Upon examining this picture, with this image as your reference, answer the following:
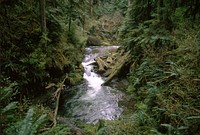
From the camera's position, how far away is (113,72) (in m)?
16.9

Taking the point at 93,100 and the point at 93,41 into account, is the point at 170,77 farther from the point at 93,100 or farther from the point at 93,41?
Result: the point at 93,41

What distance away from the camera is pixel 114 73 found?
16.4m

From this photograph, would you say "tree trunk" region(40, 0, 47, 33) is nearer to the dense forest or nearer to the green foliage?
the dense forest

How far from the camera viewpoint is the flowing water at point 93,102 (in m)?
11.0

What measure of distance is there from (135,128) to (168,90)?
1.67 meters

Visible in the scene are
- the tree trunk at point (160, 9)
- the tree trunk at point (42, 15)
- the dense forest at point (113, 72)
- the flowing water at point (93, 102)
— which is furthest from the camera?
the tree trunk at point (160, 9)

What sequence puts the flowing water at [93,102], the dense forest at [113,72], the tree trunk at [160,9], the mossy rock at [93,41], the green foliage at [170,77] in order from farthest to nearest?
the mossy rock at [93,41], the tree trunk at [160,9], the flowing water at [93,102], the green foliage at [170,77], the dense forest at [113,72]

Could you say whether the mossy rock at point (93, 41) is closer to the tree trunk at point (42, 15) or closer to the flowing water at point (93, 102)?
the flowing water at point (93, 102)

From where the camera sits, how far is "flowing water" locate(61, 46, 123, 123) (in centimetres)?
1105

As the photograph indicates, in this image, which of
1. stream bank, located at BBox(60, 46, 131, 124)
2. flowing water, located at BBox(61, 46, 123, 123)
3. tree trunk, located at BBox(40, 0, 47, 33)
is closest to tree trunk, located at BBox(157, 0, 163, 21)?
stream bank, located at BBox(60, 46, 131, 124)

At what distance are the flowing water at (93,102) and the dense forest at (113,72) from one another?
67cm

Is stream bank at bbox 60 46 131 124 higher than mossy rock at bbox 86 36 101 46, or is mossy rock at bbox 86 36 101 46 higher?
mossy rock at bbox 86 36 101 46

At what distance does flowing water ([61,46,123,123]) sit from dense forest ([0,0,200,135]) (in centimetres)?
67

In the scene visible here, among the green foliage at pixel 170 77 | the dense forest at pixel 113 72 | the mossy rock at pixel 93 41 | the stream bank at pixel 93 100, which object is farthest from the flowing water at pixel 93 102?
the mossy rock at pixel 93 41
